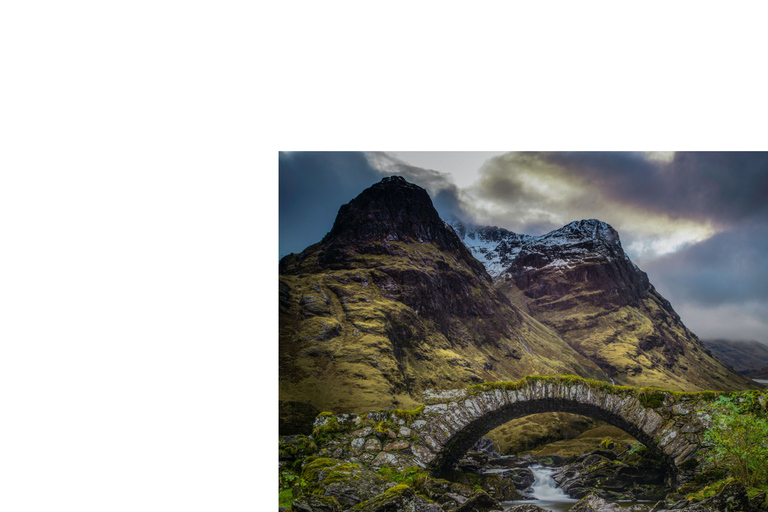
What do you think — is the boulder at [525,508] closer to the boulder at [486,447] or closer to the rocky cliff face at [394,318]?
the boulder at [486,447]

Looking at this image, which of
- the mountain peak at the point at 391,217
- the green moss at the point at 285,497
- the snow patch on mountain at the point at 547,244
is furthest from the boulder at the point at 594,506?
the mountain peak at the point at 391,217

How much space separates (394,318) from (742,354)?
240 inches

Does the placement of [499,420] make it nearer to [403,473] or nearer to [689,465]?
[403,473]

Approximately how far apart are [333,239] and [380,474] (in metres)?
4.21

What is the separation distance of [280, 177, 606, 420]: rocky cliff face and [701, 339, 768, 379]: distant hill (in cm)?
219

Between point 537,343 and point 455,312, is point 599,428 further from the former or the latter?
point 455,312

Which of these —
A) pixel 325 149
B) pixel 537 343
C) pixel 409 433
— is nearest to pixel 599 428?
pixel 537 343

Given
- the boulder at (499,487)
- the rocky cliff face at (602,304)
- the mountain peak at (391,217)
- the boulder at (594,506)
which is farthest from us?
the mountain peak at (391,217)

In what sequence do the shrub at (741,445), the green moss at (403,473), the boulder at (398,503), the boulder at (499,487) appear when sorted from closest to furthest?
the boulder at (398,503), the shrub at (741,445), the green moss at (403,473), the boulder at (499,487)

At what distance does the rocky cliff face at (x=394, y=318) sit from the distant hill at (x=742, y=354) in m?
2.19

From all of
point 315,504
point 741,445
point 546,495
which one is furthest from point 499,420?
point 741,445

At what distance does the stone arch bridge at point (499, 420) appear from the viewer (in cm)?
613

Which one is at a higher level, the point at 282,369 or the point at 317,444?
the point at 282,369

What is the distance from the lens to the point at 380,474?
6289 mm
